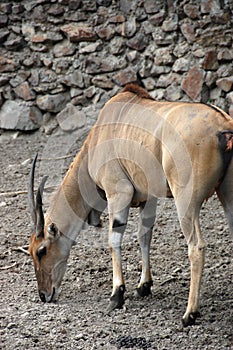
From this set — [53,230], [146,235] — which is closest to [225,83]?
[146,235]

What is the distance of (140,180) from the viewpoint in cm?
525

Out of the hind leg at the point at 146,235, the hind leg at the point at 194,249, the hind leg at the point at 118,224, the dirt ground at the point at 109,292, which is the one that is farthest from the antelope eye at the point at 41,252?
the hind leg at the point at 194,249

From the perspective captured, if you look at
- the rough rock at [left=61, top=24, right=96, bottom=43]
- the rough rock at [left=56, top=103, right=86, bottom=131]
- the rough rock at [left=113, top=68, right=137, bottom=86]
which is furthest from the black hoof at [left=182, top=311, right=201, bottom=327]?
the rough rock at [left=61, top=24, right=96, bottom=43]

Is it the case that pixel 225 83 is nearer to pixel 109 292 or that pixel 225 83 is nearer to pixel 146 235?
pixel 146 235

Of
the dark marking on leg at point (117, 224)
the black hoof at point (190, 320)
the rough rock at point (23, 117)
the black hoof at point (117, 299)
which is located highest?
the dark marking on leg at point (117, 224)

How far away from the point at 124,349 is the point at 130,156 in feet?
4.72

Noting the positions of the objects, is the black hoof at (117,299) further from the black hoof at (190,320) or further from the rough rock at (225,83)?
the rough rock at (225,83)

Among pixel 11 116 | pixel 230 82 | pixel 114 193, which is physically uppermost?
pixel 114 193

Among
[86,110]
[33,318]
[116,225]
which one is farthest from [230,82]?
[33,318]

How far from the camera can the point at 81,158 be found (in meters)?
5.73

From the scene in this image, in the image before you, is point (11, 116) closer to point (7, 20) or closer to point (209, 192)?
point (7, 20)

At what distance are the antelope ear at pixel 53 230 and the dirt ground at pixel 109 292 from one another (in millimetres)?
452

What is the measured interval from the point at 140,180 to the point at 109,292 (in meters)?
0.93

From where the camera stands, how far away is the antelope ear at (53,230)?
551cm
